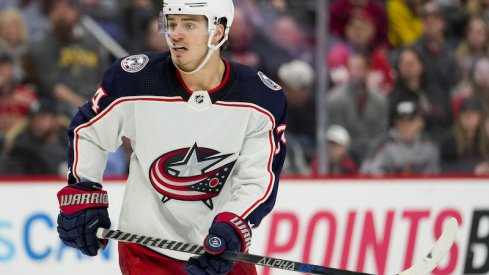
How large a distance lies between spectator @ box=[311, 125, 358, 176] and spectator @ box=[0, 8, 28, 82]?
6.01ft

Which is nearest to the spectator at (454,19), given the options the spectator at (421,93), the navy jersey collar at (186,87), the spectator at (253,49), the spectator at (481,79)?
the spectator at (481,79)

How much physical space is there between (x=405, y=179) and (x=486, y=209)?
479 millimetres

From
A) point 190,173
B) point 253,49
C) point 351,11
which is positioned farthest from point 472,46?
point 190,173

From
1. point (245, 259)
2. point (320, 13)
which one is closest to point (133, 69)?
point (245, 259)

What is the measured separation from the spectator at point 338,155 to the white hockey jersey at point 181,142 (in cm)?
275

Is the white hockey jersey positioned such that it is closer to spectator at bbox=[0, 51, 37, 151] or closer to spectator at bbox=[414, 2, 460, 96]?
spectator at bbox=[0, 51, 37, 151]

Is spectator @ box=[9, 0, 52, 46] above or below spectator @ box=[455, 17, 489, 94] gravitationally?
below

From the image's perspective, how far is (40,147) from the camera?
5.41 m

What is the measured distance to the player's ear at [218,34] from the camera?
307 cm

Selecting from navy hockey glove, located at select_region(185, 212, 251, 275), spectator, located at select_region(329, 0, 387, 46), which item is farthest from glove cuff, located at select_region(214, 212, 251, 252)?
spectator, located at select_region(329, 0, 387, 46)

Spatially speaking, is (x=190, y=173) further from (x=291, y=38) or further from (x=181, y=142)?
(x=291, y=38)

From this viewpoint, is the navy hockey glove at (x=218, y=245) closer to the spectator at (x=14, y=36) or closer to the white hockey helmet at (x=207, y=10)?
the white hockey helmet at (x=207, y=10)

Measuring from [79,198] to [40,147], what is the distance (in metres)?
2.48

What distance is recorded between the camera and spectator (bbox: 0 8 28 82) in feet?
17.9
